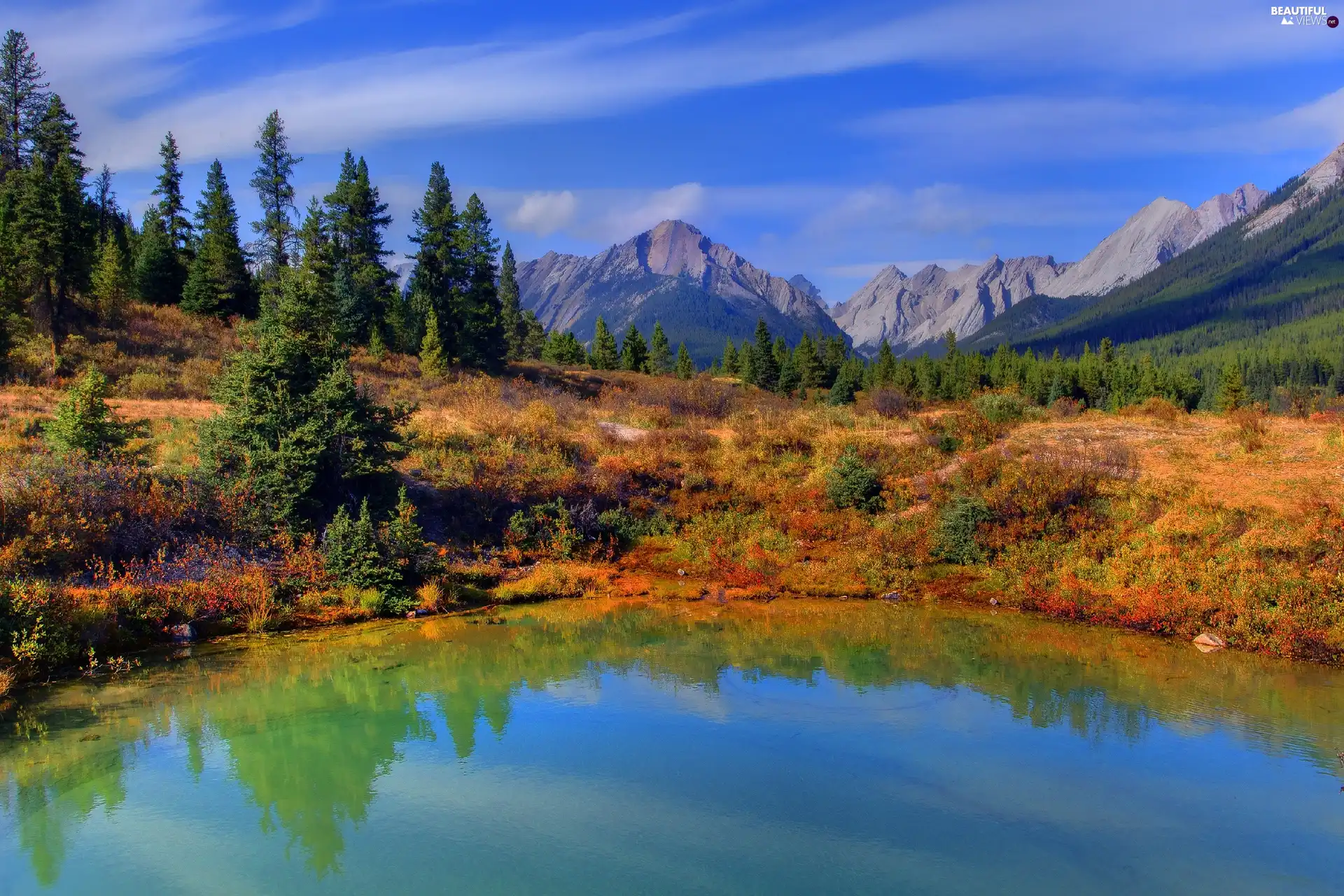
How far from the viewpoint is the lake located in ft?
28.5

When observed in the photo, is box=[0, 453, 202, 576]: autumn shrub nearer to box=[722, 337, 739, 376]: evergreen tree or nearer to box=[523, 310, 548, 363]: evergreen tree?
box=[523, 310, 548, 363]: evergreen tree

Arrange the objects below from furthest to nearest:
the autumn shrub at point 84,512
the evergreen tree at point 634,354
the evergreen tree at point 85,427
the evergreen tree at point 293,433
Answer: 1. the evergreen tree at point 634,354
2. the evergreen tree at point 85,427
3. the evergreen tree at point 293,433
4. the autumn shrub at point 84,512

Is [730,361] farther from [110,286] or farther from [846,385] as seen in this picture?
[110,286]

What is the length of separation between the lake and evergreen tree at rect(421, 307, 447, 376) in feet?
94.3

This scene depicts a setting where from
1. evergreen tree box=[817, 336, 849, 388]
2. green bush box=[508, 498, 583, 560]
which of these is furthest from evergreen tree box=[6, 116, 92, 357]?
evergreen tree box=[817, 336, 849, 388]

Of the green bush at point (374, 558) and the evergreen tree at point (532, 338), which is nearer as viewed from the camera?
the green bush at point (374, 558)

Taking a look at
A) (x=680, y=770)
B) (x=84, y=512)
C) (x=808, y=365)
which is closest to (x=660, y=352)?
(x=808, y=365)

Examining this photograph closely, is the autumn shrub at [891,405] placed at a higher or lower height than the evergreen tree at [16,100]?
lower

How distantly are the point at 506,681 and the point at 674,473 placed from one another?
1385 cm

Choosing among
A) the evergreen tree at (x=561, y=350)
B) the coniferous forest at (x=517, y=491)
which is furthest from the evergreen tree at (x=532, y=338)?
the coniferous forest at (x=517, y=491)

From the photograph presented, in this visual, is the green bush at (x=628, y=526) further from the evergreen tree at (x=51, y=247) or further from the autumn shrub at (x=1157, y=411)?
the evergreen tree at (x=51, y=247)

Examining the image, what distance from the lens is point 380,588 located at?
62.3 feet

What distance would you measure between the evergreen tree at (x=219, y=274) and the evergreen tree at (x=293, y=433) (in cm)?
2751

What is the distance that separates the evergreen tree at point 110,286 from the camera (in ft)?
125
